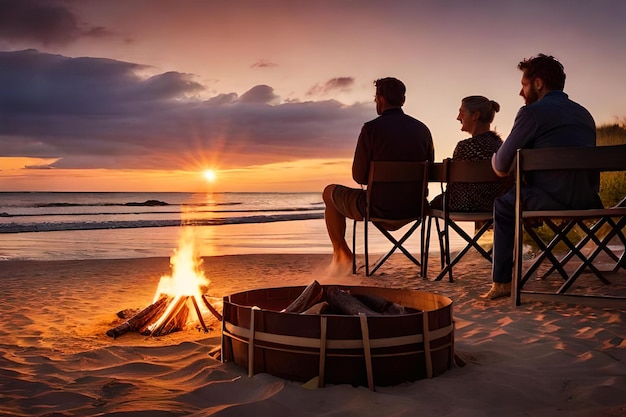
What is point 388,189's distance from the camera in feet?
18.9

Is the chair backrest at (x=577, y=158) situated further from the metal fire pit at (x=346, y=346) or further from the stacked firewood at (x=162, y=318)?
the stacked firewood at (x=162, y=318)

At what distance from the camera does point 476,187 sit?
5352mm

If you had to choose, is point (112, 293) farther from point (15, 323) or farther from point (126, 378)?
point (126, 378)

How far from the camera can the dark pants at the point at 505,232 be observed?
13.7ft

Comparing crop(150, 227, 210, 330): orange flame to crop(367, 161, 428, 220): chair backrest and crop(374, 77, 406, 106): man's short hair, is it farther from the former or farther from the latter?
crop(374, 77, 406, 106): man's short hair

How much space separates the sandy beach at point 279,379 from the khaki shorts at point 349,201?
1.46 m

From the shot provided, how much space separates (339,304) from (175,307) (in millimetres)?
1373

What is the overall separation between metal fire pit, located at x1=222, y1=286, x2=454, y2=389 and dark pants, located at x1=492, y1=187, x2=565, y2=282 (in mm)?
1705

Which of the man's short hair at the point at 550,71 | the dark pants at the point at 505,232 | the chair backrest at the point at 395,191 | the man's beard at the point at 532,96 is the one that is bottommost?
the dark pants at the point at 505,232

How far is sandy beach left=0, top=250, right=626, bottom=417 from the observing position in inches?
90.6

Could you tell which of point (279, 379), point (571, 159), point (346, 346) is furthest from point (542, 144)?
point (279, 379)

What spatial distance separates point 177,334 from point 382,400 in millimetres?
1916

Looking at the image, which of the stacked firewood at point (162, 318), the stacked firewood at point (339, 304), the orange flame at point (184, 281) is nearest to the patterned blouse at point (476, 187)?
the stacked firewood at point (339, 304)

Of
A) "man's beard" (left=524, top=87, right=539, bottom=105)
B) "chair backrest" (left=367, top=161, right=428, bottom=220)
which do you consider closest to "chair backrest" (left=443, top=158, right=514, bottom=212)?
"chair backrest" (left=367, top=161, right=428, bottom=220)
